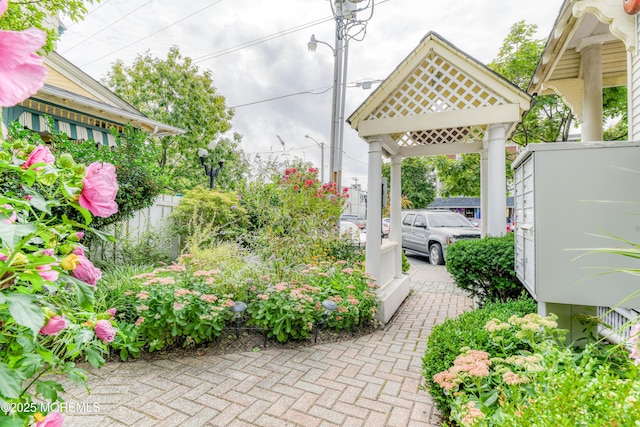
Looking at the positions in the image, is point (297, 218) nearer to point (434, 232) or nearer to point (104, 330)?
point (104, 330)

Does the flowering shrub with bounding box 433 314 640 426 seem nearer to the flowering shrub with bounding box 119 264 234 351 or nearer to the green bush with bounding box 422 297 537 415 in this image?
the green bush with bounding box 422 297 537 415

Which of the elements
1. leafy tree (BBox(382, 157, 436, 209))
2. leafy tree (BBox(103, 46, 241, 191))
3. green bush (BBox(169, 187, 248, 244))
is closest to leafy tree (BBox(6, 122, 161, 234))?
green bush (BBox(169, 187, 248, 244))

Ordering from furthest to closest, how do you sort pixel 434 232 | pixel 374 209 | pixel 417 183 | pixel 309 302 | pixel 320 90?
pixel 417 183 < pixel 320 90 < pixel 434 232 < pixel 374 209 < pixel 309 302

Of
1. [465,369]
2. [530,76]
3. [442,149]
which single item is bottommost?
[465,369]

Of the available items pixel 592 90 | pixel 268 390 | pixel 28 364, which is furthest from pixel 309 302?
pixel 592 90

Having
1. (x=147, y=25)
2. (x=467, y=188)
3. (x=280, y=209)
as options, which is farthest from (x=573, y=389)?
(x=147, y=25)

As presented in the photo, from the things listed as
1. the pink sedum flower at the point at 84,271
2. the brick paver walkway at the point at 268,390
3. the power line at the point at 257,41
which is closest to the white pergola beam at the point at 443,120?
the brick paver walkway at the point at 268,390

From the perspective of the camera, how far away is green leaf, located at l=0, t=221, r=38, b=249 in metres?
0.69

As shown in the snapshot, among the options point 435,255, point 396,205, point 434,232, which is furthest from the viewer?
point 435,255

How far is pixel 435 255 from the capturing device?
377 inches

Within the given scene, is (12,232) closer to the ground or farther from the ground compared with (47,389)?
farther from the ground

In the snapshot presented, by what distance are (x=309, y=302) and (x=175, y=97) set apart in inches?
457

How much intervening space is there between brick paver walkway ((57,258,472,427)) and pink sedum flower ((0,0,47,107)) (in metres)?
2.32

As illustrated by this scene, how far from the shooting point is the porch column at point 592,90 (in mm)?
3988
